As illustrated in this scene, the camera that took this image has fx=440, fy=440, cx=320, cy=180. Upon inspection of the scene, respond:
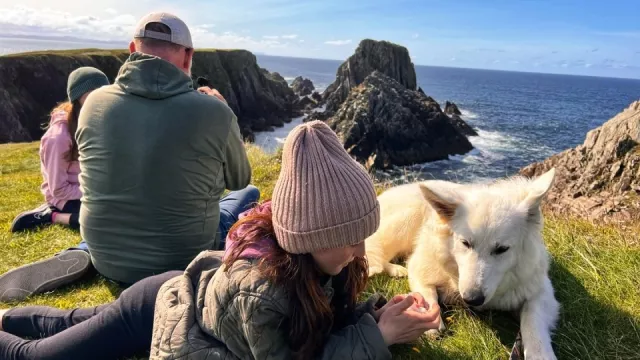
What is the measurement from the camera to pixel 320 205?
2.21 metres

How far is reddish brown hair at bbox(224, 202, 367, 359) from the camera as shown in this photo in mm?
2297

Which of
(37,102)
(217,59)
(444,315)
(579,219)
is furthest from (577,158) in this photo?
(217,59)

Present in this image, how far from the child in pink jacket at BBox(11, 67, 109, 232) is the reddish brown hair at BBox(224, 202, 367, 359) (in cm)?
374

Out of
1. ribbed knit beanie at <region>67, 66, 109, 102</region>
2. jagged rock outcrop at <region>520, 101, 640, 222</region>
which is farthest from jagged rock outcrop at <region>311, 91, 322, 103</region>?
ribbed knit beanie at <region>67, 66, 109, 102</region>

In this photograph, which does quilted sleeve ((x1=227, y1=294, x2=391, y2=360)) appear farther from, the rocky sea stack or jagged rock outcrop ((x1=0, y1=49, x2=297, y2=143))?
the rocky sea stack

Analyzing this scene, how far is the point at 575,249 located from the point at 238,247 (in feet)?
11.9

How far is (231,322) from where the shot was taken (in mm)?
2359

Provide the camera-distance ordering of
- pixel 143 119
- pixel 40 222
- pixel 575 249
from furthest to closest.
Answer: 1. pixel 40 222
2. pixel 575 249
3. pixel 143 119

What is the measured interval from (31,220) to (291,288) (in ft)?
15.9

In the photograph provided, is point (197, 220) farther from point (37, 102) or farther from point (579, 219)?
point (37, 102)

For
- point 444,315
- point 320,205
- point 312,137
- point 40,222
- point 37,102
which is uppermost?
point 312,137

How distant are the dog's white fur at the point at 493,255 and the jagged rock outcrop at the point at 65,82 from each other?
25829 millimetres

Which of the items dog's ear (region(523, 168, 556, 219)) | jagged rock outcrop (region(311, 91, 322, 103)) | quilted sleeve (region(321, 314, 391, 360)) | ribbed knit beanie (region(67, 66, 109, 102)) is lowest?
jagged rock outcrop (region(311, 91, 322, 103))

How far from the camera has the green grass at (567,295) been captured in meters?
3.07
